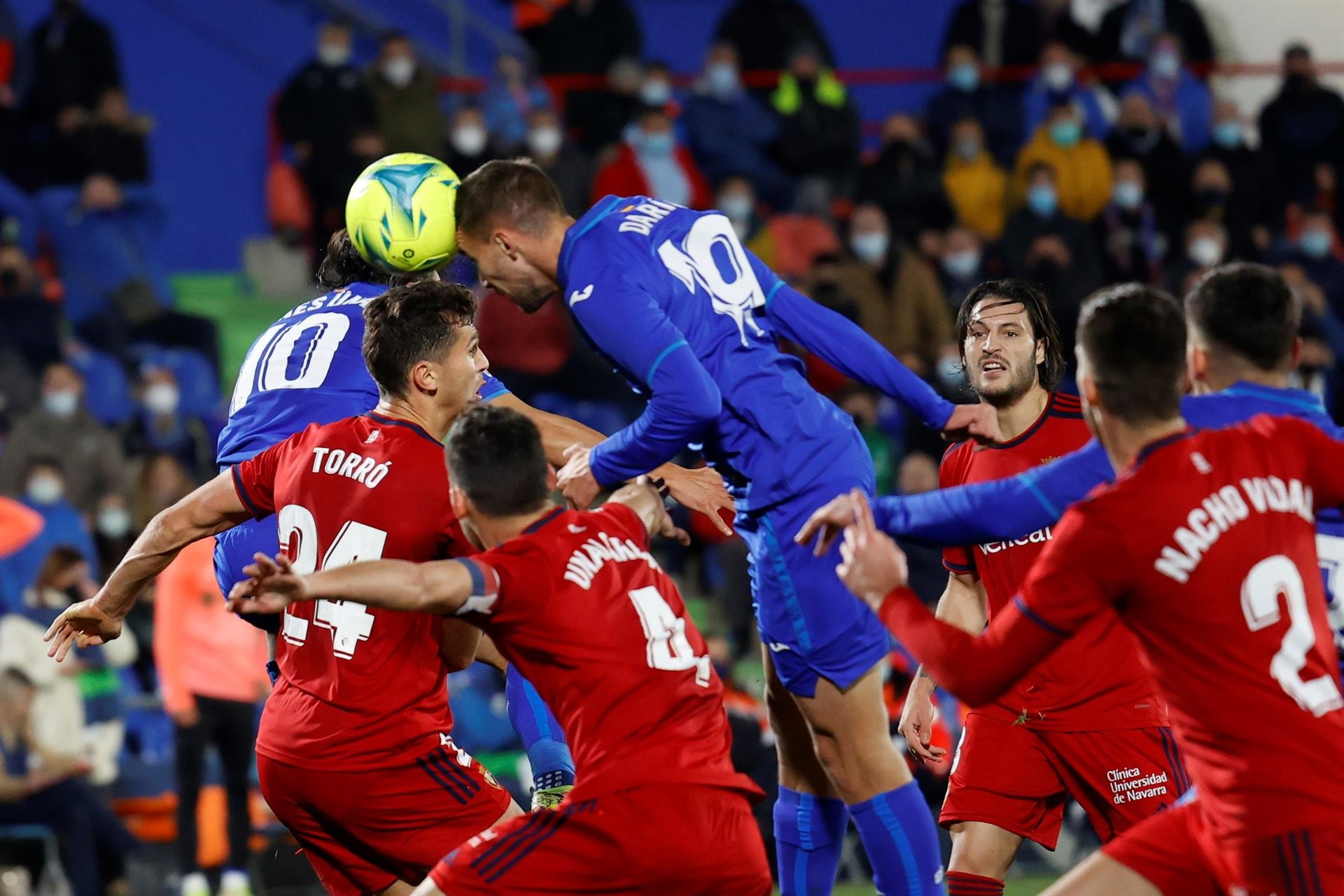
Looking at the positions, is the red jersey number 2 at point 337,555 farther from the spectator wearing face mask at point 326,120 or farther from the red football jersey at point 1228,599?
the spectator wearing face mask at point 326,120

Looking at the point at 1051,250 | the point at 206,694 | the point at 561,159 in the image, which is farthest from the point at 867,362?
the point at 1051,250

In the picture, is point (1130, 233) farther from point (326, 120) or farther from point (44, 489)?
point (44, 489)

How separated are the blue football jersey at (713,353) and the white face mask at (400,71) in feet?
30.5

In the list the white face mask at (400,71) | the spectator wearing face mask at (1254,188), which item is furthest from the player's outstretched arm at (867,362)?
the spectator wearing face mask at (1254,188)

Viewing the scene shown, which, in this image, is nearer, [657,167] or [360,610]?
[360,610]

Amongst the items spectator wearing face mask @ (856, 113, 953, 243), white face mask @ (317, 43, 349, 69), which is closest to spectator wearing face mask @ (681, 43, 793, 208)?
spectator wearing face mask @ (856, 113, 953, 243)

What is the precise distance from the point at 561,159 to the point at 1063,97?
5.15 metres

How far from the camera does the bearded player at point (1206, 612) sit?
3719 mm

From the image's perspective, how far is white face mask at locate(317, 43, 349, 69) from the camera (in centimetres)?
1409

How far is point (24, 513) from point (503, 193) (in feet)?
22.0

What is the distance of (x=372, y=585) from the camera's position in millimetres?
4012

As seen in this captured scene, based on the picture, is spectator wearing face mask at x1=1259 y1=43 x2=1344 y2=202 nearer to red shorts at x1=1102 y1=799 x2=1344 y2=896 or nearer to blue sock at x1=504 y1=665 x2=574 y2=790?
blue sock at x1=504 y1=665 x2=574 y2=790

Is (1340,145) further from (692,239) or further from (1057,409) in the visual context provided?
(692,239)

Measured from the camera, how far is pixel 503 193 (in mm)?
5230
